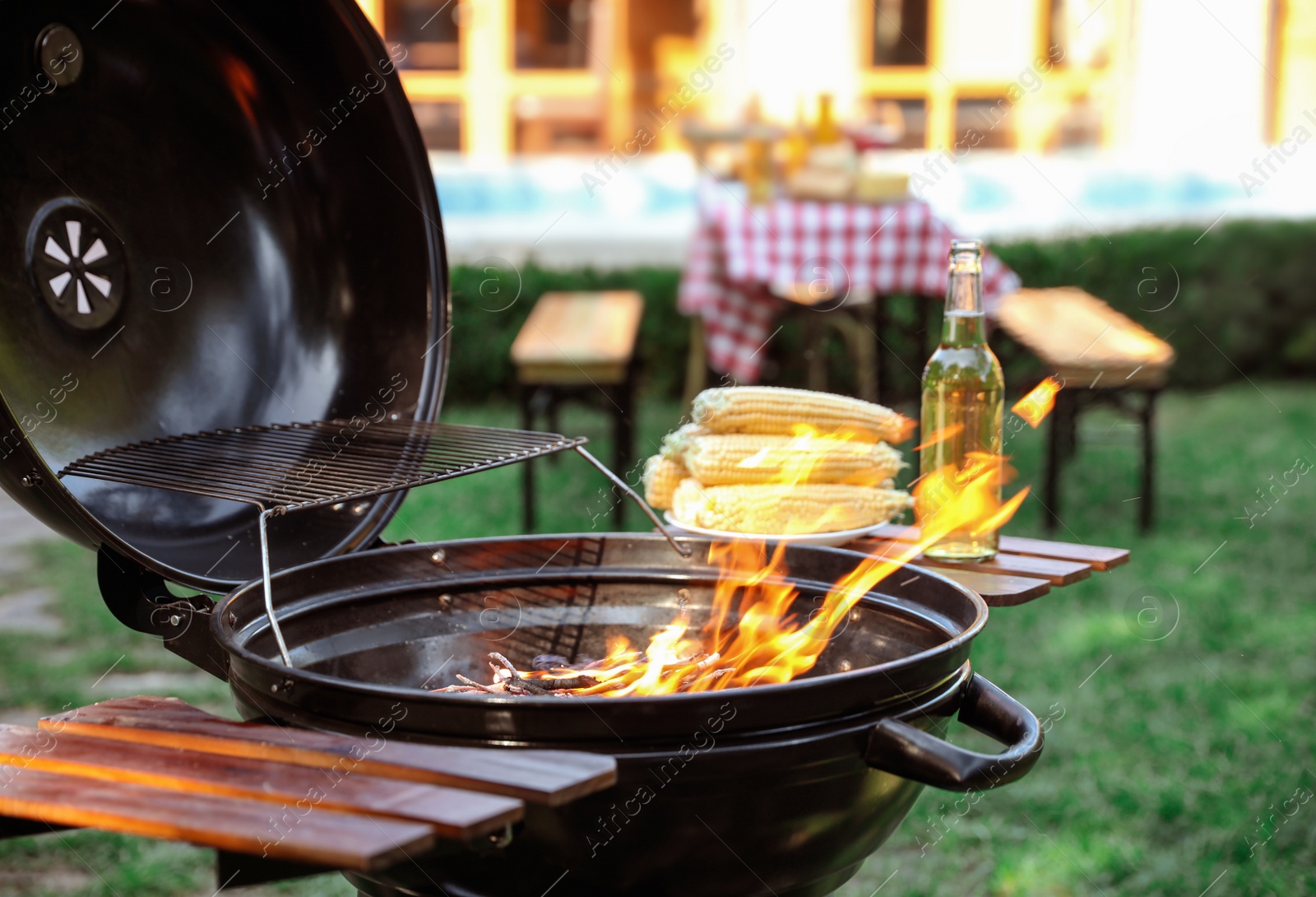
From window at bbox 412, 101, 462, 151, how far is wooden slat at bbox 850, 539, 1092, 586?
7471mm

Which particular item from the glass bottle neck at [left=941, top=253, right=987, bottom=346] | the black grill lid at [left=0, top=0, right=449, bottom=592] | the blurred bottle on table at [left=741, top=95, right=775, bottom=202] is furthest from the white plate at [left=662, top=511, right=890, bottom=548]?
the blurred bottle on table at [left=741, top=95, right=775, bottom=202]

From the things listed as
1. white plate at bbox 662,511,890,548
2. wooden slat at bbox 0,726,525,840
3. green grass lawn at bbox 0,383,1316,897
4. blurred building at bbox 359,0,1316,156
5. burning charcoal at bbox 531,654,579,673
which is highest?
blurred building at bbox 359,0,1316,156

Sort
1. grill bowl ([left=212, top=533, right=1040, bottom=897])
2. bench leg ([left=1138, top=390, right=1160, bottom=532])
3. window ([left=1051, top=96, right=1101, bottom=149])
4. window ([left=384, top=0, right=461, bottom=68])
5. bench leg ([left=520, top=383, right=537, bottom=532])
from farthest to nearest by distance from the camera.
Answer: window ([left=1051, top=96, right=1101, bottom=149]), window ([left=384, top=0, right=461, bottom=68]), bench leg ([left=1138, top=390, right=1160, bottom=532]), bench leg ([left=520, top=383, right=537, bottom=532]), grill bowl ([left=212, top=533, right=1040, bottom=897])

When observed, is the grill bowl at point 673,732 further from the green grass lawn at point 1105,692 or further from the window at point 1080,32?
the window at point 1080,32

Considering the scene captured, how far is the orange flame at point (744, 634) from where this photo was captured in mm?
1614

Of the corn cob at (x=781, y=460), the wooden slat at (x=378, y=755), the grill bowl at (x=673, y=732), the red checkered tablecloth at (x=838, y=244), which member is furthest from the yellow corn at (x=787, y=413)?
the red checkered tablecloth at (x=838, y=244)

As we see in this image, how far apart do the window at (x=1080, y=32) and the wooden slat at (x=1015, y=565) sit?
26.5ft

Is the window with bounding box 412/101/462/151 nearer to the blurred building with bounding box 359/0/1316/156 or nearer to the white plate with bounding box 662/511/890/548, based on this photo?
the blurred building with bounding box 359/0/1316/156

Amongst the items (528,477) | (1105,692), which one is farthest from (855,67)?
(1105,692)

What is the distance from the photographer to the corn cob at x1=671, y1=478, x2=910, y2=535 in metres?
1.94

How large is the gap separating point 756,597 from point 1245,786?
2002mm

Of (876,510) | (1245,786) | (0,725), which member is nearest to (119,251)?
Answer: (0,725)

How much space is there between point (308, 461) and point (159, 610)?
0.28m

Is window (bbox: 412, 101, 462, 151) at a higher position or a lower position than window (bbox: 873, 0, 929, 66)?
lower
